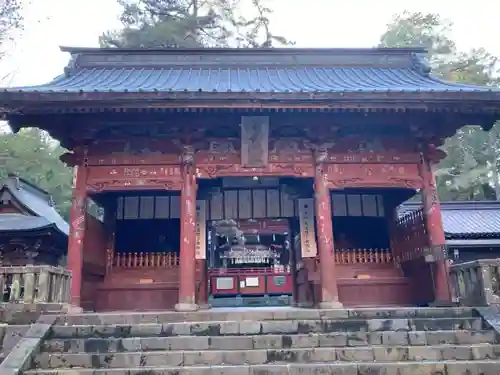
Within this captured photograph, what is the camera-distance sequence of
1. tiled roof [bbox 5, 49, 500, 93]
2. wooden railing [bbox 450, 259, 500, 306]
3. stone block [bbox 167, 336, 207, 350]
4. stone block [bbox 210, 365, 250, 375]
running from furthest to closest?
tiled roof [bbox 5, 49, 500, 93]
wooden railing [bbox 450, 259, 500, 306]
stone block [bbox 167, 336, 207, 350]
stone block [bbox 210, 365, 250, 375]

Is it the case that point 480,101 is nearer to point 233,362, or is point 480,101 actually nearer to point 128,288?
point 233,362

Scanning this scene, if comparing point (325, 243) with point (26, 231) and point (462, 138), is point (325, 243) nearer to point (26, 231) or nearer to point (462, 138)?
point (26, 231)

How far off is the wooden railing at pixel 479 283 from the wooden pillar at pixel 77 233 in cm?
780

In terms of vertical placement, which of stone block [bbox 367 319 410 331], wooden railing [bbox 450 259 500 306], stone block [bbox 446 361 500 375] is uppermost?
wooden railing [bbox 450 259 500 306]

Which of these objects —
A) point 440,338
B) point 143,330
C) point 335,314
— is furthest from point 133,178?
point 440,338

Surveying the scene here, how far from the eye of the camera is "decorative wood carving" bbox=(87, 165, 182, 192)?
9.76 meters

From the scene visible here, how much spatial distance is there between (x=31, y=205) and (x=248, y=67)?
36.4 feet

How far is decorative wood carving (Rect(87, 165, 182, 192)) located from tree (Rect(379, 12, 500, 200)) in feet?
84.7

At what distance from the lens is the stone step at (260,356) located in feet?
20.2

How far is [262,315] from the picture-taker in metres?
7.30

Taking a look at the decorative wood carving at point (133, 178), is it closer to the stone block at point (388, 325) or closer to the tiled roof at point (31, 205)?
the stone block at point (388, 325)

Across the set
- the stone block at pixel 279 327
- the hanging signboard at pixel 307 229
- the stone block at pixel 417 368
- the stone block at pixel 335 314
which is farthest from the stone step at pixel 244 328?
the hanging signboard at pixel 307 229

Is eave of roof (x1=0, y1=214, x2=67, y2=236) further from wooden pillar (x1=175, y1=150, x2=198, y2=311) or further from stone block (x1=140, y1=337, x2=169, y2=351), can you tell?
stone block (x1=140, y1=337, x2=169, y2=351)

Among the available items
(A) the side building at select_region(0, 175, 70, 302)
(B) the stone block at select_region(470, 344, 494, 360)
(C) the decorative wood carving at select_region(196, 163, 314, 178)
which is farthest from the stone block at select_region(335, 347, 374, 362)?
(A) the side building at select_region(0, 175, 70, 302)
